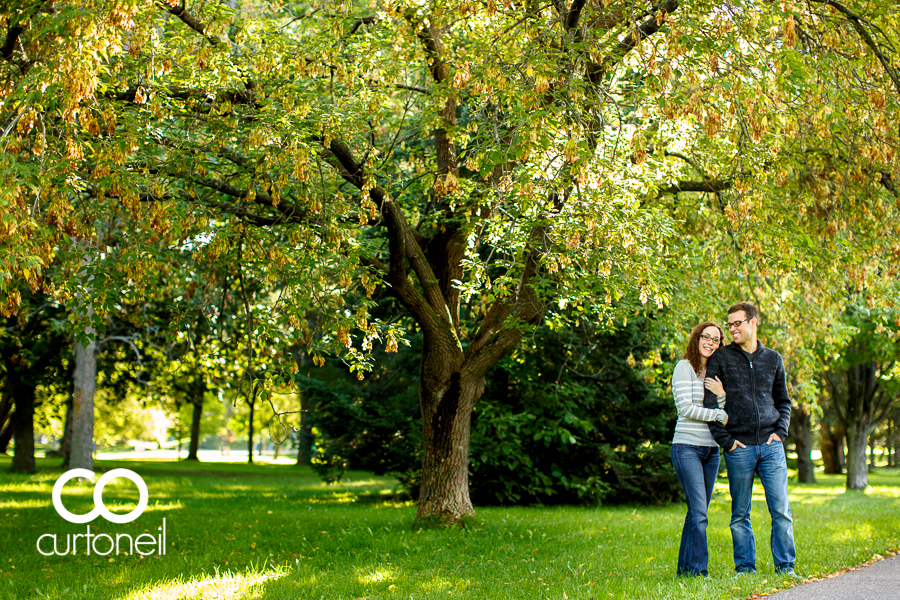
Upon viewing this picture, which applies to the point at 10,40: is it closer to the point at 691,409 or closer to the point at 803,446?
the point at 691,409

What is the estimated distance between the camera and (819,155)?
862 cm

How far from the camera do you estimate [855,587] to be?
5441mm

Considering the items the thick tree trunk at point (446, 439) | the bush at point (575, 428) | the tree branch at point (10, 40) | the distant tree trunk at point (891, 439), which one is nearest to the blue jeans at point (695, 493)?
the thick tree trunk at point (446, 439)

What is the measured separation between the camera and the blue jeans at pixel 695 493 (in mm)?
5648

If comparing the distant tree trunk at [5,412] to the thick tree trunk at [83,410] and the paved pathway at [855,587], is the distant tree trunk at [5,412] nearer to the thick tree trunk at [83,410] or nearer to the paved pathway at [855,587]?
the thick tree trunk at [83,410]

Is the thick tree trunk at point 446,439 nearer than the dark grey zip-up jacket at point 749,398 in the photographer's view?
No

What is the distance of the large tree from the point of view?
21.2ft

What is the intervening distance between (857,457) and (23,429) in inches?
1009

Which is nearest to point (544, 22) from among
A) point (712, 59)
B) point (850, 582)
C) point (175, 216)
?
point (712, 59)

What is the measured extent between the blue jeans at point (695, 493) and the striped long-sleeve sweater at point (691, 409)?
3.0 inches

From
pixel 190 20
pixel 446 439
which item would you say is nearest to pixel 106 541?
pixel 446 439

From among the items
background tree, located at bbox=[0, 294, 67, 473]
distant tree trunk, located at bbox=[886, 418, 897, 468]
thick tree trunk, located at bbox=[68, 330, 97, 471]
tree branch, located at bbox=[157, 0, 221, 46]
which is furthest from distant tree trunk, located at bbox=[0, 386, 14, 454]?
distant tree trunk, located at bbox=[886, 418, 897, 468]

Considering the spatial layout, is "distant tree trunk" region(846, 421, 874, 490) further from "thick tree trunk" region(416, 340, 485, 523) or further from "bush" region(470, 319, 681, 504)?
"thick tree trunk" region(416, 340, 485, 523)

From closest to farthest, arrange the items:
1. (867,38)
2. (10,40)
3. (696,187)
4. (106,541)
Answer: (10,40) < (867,38) < (106,541) < (696,187)
